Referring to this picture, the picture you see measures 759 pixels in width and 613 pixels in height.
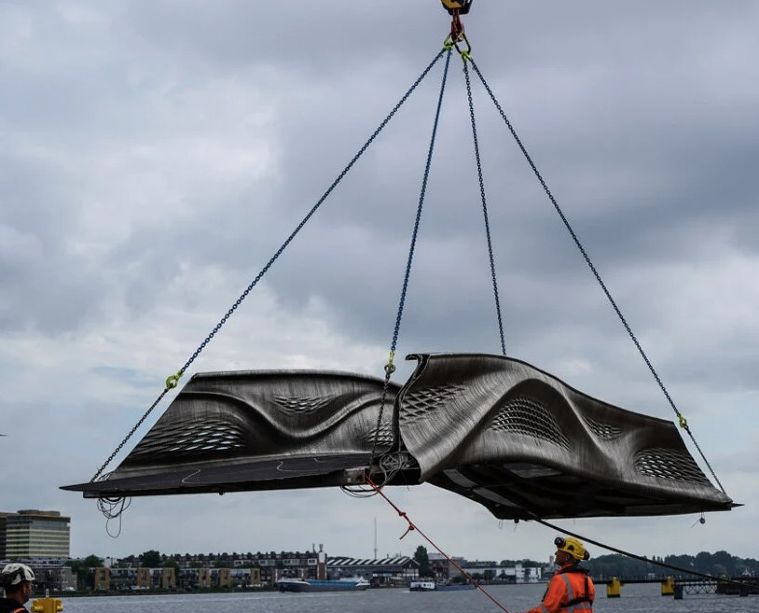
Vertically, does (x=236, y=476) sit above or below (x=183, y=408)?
below

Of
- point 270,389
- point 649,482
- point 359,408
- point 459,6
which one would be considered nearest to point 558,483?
point 649,482

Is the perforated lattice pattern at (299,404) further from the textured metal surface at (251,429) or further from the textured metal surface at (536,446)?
the textured metal surface at (536,446)

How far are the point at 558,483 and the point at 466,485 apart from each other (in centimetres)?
136

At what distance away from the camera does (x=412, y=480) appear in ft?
45.0

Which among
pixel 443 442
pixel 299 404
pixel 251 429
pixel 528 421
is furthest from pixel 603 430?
pixel 251 429

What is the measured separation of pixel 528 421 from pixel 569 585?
18.8 feet

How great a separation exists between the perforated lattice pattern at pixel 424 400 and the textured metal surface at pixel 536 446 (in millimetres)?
14

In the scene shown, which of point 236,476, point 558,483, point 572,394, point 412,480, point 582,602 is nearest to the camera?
point 582,602

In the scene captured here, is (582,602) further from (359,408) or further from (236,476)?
(359,408)

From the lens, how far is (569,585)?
1001 centimetres

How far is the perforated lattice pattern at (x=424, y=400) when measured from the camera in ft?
45.4

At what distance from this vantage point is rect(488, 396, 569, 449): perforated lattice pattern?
15.1 meters

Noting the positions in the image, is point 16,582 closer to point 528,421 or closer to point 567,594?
point 567,594

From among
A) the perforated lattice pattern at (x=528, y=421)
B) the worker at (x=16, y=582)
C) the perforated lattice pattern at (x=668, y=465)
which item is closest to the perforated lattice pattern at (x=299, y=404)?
the perforated lattice pattern at (x=528, y=421)
